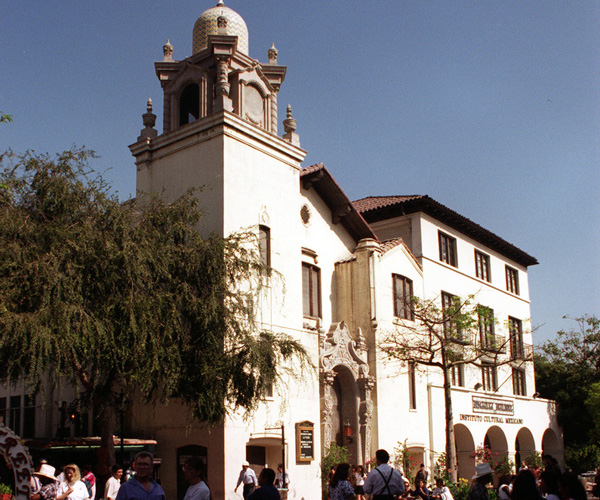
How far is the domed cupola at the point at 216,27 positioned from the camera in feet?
96.6

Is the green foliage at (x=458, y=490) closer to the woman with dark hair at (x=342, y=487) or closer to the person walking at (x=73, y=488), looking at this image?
the woman with dark hair at (x=342, y=487)

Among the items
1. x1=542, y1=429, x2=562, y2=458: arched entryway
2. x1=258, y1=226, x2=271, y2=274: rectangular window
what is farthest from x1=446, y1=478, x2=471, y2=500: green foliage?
x1=542, y1=429, x2=562, y2=458: arched entryway

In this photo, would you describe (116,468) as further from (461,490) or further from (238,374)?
(461,490)

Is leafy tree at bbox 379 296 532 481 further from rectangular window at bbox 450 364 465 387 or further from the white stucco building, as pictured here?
rectangular window at bbox 450 364 465 387

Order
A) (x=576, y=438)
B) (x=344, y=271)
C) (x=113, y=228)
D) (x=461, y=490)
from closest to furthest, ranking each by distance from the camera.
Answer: (x=113, y=228) < (x=461, y=490) < (x=344, y=271) < (x=576, y=438)

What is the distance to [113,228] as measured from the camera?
19.7 m

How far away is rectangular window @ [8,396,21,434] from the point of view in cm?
2881

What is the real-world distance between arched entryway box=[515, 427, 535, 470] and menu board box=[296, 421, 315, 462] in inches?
814

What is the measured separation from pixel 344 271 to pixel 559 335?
2235 centimetres

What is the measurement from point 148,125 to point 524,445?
95.4 ft

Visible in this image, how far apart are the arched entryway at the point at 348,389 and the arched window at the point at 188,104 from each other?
10199 mm

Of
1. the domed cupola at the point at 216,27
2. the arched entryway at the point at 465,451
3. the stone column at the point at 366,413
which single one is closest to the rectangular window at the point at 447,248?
the arched entryway at the point at 465,451

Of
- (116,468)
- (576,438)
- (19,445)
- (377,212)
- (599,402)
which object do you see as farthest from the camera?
(576,438)

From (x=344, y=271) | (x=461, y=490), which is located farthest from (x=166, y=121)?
(x=461, y=490)
